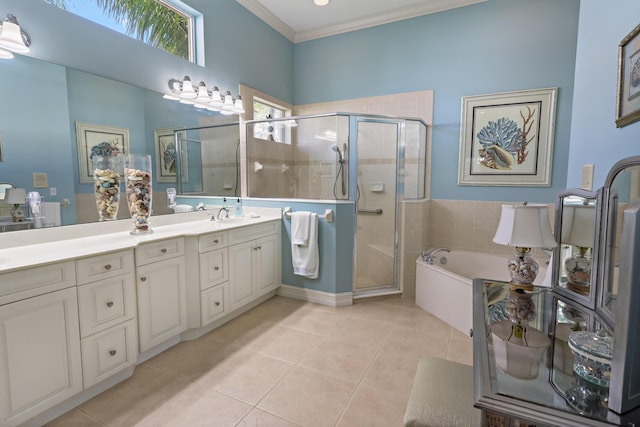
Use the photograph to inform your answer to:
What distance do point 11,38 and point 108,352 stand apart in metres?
1.84

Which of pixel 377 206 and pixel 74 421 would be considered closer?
pixel 74 421

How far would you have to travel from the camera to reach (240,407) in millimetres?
1698

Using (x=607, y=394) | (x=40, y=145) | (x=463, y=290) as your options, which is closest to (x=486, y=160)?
(x=463, y=290)

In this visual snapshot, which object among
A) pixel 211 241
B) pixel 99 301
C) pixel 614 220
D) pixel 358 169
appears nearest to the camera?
pixel 614 220

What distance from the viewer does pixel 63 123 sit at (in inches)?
77.4

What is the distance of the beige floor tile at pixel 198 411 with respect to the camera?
158 centimetres

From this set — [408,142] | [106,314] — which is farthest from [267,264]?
[408,142]

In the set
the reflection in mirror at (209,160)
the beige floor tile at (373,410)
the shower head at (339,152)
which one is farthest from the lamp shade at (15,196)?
the shower head at (339,152)

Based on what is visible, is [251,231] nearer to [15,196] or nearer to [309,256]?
[309,256]

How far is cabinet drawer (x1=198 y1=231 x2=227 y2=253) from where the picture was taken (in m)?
2.38

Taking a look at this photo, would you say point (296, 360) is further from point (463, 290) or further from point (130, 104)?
point (130, 104)

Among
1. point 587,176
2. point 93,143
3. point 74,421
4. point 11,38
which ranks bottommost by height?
point 74,421

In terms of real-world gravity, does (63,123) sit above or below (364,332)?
above

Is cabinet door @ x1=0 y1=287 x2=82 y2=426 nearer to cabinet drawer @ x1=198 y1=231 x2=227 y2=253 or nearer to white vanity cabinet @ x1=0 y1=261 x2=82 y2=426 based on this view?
white vanity cabinet @ x1=0 y1=261 x2=82 y2=426
